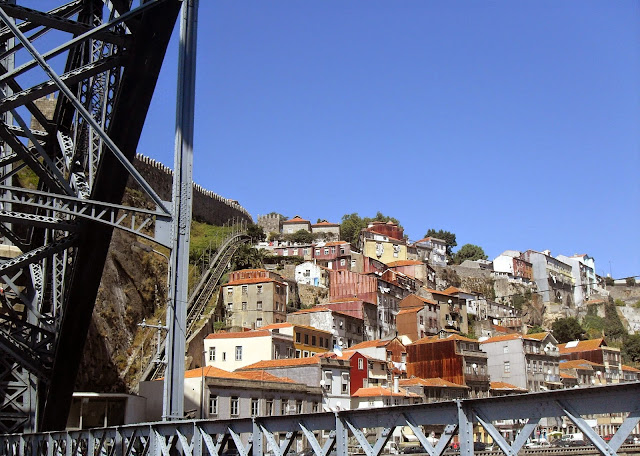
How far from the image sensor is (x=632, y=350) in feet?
Result: 307

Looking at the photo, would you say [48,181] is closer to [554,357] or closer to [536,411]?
[536,411]

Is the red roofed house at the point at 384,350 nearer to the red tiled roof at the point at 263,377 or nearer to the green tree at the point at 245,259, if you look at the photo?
the red tiled roof at the point at 263,377

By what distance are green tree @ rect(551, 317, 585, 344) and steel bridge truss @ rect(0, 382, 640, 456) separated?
89.8 metres

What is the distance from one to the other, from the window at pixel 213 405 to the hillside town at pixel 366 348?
8 cm

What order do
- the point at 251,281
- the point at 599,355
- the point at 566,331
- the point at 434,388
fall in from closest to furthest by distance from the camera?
the point at 434,388 → the point at 251,281 → the point at 599,355 → the point at 566,331

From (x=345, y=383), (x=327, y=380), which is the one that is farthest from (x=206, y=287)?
(x=327, y=380)

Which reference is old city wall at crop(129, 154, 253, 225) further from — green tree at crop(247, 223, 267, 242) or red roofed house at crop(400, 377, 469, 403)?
red roofed house at crop(400, 377, 469, 403)

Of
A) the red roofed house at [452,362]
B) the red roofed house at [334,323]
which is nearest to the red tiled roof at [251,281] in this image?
the red roofed house at [334,323]

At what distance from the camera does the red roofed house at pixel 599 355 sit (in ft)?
253

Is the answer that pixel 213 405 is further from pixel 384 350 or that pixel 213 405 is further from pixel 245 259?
pixel 245 259

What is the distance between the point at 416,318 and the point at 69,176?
58.3 metres

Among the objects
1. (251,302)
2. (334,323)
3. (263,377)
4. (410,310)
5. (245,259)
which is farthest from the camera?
(410,310)

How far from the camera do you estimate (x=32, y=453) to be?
1283cm

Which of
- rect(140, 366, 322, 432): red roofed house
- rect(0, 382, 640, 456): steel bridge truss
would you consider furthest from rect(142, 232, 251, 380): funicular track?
rect(0, 382, 640, 456): steel bridge truss
